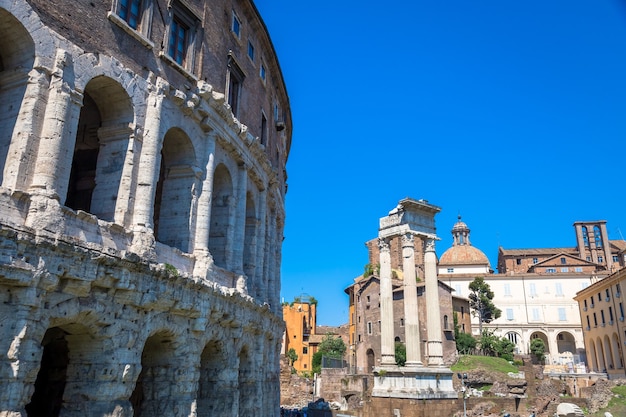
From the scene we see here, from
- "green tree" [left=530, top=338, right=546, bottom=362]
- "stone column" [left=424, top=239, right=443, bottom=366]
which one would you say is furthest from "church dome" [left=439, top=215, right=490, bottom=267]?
"stone column" [left=424, top=239, right=443, bottom=366]

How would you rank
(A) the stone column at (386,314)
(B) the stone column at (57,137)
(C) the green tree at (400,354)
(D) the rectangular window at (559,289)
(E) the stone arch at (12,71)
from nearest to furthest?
1. (B) the stone column at (57,137)
2. (E) the stone arch at (12,71)
3. (A) the stone column at (386,314)
4. (C) the green tree at (400,354)
5. (D) the rectangular window at (559,289)

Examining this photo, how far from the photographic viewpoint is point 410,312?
2397 centimetres

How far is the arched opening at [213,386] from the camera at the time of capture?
13094 mm

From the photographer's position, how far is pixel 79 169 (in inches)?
567

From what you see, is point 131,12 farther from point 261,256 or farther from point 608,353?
point 608,353

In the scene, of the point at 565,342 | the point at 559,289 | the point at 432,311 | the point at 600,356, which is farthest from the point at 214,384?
the point at 559,289

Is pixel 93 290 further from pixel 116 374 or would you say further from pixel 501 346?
pixel 501 346

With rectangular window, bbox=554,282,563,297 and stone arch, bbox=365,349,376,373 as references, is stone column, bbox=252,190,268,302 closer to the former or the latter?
stone arch, bbox=365,349,376,373

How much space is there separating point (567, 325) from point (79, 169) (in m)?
59.0

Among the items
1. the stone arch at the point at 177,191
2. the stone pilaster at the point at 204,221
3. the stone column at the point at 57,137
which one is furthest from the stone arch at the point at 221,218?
the stone column at the point at 57,137

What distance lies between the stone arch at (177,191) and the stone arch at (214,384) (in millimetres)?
2717

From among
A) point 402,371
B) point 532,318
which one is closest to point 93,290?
point 402,371

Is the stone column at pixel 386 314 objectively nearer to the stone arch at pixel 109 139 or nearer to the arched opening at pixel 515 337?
the stone arch at pixel 109 139

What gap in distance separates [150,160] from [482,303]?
171 ft
